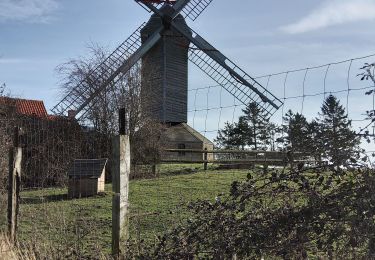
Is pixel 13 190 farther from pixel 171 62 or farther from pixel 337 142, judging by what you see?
pixel 171 62

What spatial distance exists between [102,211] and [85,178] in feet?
12.1

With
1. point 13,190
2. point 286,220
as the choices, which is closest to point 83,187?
point 13,190

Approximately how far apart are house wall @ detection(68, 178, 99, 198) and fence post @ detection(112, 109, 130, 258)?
9339 millimetres

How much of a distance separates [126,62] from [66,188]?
8.89 meters

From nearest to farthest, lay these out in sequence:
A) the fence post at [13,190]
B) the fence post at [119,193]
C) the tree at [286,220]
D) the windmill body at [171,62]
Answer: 1. the tree at [286,220]
2. the fence post at [119,193]
3. the fence post at [13,190]
4. the windmill body at [171,62]

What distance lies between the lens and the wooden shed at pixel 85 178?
14.5 meters

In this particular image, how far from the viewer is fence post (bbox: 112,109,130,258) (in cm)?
525

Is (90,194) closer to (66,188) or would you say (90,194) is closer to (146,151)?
(66,188)

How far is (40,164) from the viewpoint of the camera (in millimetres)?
15430

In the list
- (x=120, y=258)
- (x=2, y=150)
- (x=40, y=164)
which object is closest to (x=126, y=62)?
(x=40, y=164)

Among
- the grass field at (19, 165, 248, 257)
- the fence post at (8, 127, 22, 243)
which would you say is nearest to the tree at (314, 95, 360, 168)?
the grass field at (19, 165, 248, 257)

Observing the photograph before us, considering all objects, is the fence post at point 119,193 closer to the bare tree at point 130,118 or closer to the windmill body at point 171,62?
the bare tree at point 130,118

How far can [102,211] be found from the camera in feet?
36.6

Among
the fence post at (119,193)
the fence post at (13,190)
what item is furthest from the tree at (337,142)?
the fence post at (13,190)
